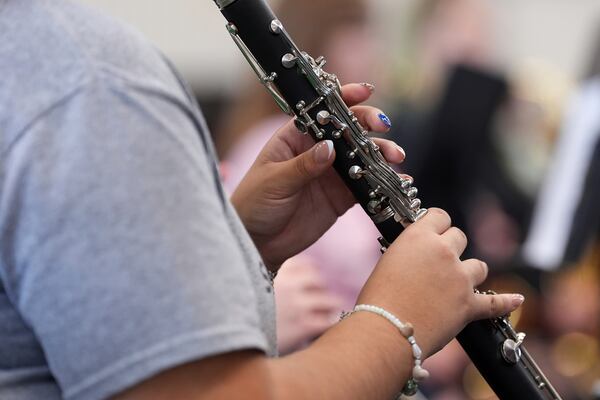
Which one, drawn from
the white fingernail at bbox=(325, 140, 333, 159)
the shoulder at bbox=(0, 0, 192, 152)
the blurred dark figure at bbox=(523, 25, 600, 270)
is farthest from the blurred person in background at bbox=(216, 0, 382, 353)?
the blurred dark figure at bbox=(523, 25, 600, 270)

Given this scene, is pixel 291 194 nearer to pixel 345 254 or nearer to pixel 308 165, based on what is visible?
pixel 308 165

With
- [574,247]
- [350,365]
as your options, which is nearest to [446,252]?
[350,365]

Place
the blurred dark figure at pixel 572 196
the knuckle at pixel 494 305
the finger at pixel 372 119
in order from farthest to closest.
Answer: the blurred dark figure at pixel 572 196 < the finger at pixel 372 119 < the knuckle at pixel 494 305

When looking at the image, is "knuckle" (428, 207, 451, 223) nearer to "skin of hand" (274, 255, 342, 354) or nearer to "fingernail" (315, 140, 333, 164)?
"fingernail" (315, 140, 333, 164)

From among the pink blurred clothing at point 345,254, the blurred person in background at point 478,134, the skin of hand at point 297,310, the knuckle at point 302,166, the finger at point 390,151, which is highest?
the knuckle at point 302,166

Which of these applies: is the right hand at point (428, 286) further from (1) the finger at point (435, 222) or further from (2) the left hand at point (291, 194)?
(2) the left hand at point (291, 194)

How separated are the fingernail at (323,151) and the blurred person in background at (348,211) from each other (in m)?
0.12

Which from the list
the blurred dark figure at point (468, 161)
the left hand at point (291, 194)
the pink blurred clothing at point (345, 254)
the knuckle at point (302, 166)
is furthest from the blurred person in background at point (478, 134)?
the knuckle at point (302, 166)

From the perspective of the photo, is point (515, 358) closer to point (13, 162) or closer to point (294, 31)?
point (13, 162)

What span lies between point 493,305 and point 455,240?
0.24 ft

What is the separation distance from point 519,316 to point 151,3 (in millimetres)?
3384

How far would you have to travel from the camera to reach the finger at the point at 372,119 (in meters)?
0.95

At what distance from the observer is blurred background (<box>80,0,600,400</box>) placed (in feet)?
5.74

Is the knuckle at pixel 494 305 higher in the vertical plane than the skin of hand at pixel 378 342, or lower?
lower
